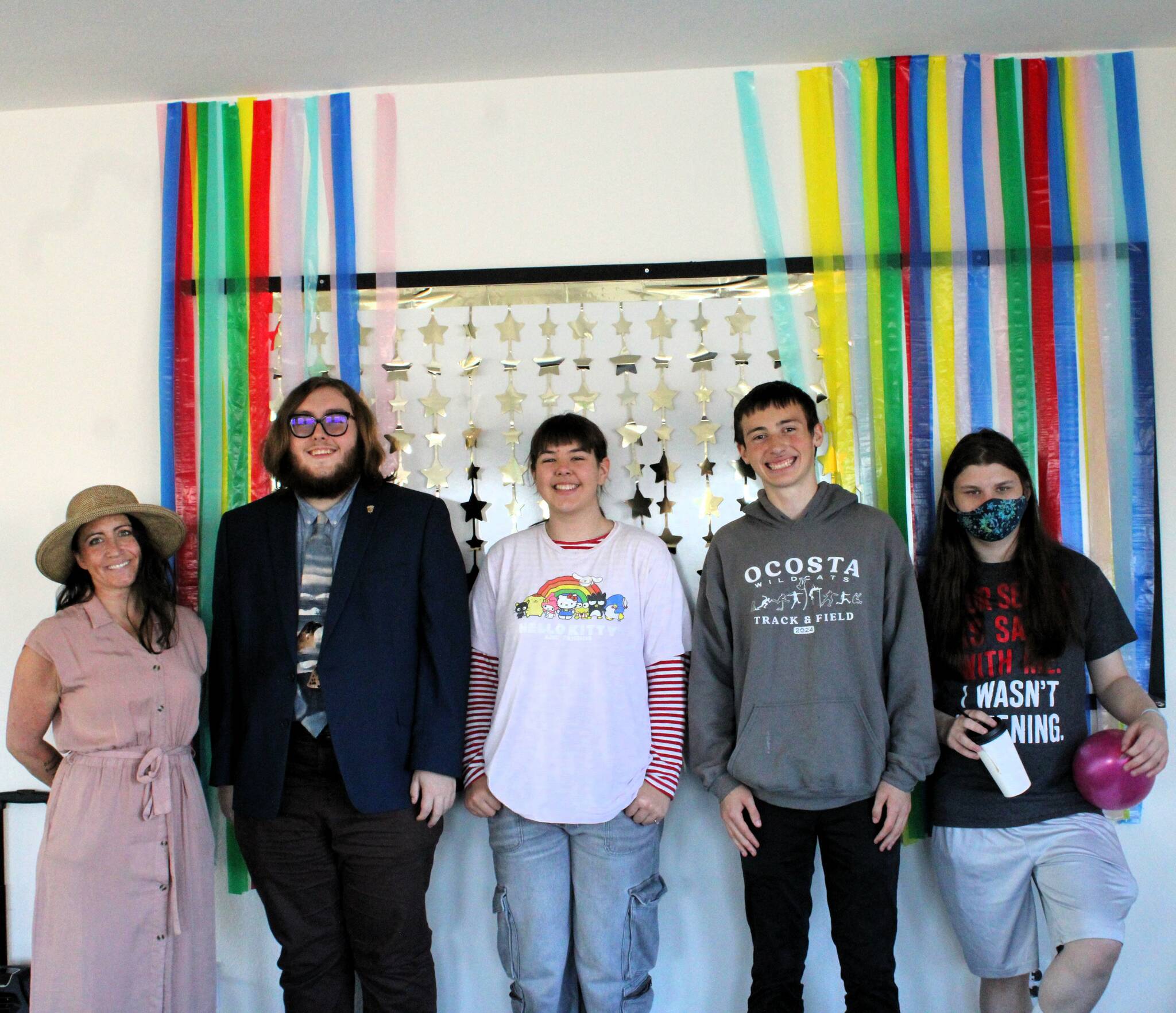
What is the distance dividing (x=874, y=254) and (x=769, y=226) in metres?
0.31

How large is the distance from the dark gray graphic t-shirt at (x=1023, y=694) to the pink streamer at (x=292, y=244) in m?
1.92

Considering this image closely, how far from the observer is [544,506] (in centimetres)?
253

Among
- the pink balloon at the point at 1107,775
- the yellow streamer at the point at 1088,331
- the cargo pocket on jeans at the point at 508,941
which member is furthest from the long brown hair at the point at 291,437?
the yellow streamer at the point at 1088,331

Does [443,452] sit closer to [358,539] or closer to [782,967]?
[358,539]

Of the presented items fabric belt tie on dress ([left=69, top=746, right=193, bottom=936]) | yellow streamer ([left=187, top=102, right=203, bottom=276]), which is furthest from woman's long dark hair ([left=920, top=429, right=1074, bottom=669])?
yellow streamer ([left=187, top=102, right=203, bottom=276])

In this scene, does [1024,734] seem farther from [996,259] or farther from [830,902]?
[996,259]

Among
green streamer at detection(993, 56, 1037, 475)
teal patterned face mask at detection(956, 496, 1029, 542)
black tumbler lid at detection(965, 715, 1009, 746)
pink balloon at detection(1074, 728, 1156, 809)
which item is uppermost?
green streamer at detection(993, 56, 1037, 475)

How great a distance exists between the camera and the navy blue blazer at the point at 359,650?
6.59 ft

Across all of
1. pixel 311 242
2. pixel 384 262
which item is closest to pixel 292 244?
pixel 311 242

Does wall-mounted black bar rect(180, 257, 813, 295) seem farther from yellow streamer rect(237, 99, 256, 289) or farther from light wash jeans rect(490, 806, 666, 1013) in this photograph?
light wash jeans rect(490, 806, 666, 1013)

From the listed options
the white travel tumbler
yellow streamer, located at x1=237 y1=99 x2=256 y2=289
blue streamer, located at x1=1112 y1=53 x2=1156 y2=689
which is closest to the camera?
the white travel tumbler

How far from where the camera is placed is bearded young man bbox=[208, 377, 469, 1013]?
79.7 inches

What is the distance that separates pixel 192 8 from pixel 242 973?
263 centimetres

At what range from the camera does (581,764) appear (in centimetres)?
209
